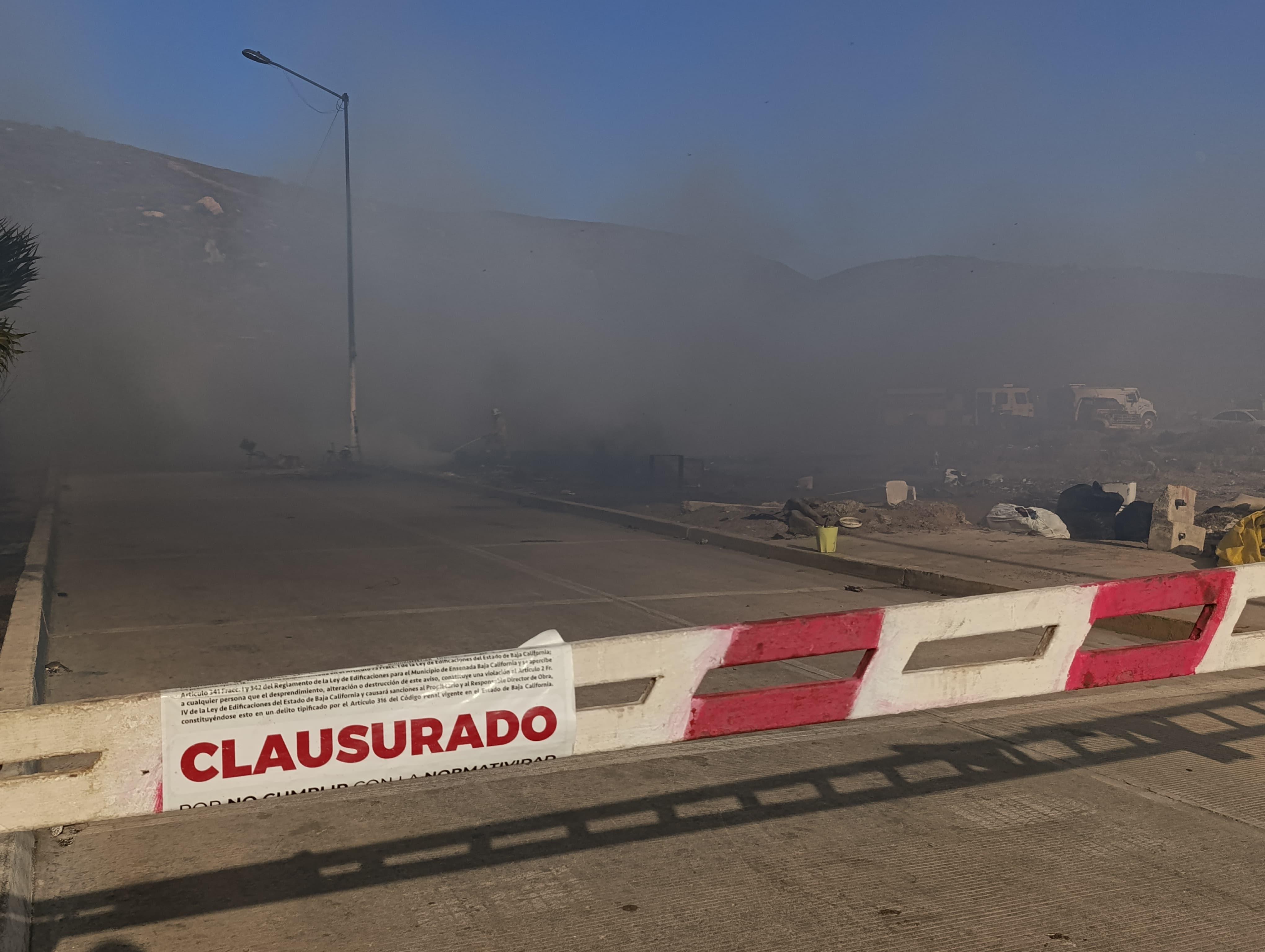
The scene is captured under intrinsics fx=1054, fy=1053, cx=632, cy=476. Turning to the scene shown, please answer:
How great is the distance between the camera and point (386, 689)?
2.71 m

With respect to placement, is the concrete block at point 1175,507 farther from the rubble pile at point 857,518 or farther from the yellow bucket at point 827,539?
the yellow bucket at point 827,539

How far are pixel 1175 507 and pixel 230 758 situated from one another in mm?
10883

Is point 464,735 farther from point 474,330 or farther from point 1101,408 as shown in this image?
point 474,330

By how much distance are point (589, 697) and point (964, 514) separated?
514 inches

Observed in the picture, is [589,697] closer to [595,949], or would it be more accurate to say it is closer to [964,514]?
[595,949]

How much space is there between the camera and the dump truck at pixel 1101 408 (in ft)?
123

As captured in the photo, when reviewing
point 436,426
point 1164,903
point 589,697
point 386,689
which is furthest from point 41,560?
point 436,426

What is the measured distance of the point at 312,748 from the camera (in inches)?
104

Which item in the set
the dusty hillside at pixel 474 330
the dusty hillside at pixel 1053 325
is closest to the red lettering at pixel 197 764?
the dusty hillside at pixel 474 330

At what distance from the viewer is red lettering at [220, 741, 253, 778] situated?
8.43 feet

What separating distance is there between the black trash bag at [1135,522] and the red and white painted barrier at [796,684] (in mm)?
9109

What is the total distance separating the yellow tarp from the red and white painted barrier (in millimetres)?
5577

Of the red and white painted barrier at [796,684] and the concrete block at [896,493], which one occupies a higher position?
the red and white painted barrier at [796,684]

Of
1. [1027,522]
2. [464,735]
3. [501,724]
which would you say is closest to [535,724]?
[501,724]
